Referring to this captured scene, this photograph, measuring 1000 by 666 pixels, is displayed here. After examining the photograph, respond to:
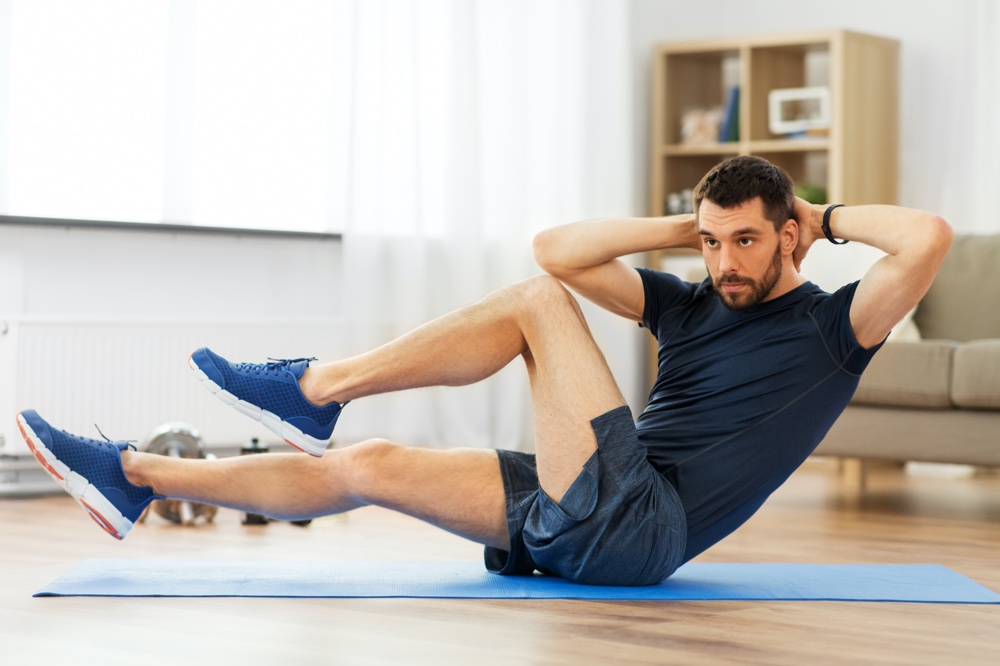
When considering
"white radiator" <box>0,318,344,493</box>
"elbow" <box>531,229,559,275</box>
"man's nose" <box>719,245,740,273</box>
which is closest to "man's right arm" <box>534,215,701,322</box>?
"elbow" <box>531,229,559,275</box>

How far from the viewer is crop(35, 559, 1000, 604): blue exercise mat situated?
2336mm

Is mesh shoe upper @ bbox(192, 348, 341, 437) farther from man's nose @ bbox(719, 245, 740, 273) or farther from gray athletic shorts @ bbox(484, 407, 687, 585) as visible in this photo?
man's nose @ bbox(719, 245, 740, 273)

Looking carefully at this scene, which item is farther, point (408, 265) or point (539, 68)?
point (539, 68)

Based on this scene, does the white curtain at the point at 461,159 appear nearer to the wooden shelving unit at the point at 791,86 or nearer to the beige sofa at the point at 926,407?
the wooden shelving unit at the point at 791,86

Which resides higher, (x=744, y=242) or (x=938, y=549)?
(x=744, y=242)

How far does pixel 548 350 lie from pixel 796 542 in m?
1.22

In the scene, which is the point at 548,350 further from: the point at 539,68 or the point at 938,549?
the point at 539,68

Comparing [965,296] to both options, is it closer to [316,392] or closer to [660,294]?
[660,294]

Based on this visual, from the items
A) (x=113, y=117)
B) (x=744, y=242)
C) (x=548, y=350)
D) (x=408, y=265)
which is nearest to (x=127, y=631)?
(x=548, y=350)

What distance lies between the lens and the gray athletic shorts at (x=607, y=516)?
2.22 meters

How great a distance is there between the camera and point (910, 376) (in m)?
3.85

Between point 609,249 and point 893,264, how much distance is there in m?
0.51

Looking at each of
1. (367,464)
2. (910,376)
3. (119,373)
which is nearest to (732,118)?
(910,376)

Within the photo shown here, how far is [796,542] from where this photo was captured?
321 centimetres
